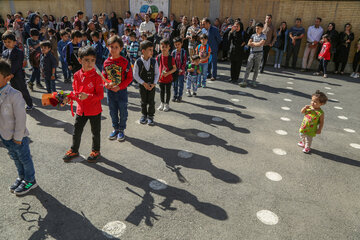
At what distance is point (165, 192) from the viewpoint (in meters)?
3.17

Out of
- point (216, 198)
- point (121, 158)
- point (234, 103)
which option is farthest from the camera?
point (234, 103)

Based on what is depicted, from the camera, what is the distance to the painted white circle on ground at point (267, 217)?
9.05 ft

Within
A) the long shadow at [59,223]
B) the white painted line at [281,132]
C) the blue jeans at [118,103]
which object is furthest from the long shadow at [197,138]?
the long shadow at [59,223]

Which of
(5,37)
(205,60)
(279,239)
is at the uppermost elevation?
(5,37)

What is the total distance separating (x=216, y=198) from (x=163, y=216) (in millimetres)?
717

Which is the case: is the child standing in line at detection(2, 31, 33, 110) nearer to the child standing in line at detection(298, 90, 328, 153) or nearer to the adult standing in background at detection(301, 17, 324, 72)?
the child standing in line at detection(298, 90, 328, 153)

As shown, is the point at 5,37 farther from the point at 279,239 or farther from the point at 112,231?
the point at 279,239

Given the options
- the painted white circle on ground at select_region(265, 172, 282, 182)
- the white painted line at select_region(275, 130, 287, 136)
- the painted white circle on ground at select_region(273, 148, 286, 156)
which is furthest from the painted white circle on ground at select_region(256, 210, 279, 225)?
the white painted line at select_region(275, 130, 287, 136)

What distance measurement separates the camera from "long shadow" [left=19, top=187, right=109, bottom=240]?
2494mm

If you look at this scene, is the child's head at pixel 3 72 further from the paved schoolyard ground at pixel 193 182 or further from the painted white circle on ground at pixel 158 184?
the painted white circle on ground at pixel 158 184

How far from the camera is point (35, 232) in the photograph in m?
2.51

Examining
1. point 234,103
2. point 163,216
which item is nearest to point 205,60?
point 234,103

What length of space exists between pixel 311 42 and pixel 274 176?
10.0m

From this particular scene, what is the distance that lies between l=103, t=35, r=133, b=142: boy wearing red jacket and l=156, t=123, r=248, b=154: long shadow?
1.02 meters
